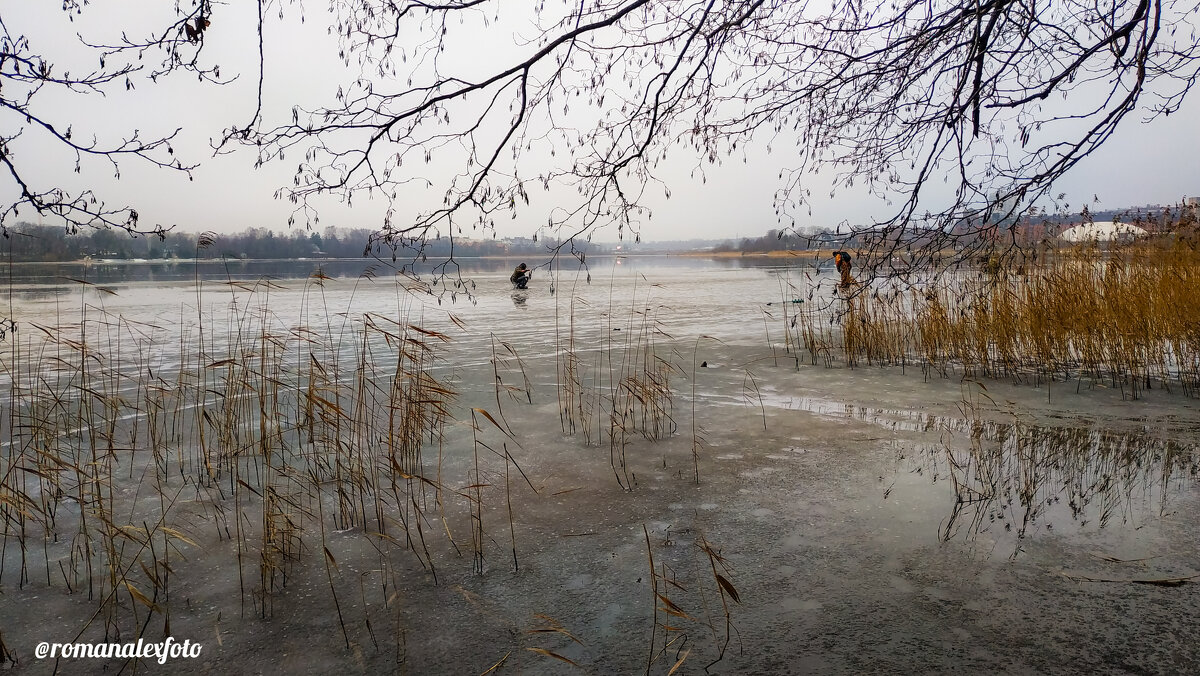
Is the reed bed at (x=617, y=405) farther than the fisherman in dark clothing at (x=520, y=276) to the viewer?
No

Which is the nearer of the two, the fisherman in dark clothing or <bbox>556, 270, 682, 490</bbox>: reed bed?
<bbox>556, 270, 682, 490</bbox>: reed bed

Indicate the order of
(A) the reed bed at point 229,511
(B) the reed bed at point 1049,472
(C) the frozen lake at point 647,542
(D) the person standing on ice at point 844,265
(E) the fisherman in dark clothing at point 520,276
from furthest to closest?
(E) the fisherman in dark clothing at point 520,276 → (D) the person standing on ice at point 844,265 → (B) the reed bed at point 1049,472 → (A) the reed bed at point 229,511 → (C) the frozen lake at point 647,542

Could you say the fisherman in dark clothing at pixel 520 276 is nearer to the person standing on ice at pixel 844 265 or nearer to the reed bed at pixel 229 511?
the person standing on ice at pixel 844 265

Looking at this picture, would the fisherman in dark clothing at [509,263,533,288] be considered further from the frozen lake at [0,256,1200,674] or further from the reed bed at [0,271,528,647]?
the reed bed at [0,271,528,647]

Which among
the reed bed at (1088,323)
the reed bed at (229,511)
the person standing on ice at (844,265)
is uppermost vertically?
the person standing on ice at (844,265)

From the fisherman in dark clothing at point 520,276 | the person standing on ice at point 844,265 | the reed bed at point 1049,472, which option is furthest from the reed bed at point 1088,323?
the fisherman in dark clothing at point 520,276

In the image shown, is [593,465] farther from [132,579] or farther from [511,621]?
[132,579]

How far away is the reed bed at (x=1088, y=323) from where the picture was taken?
7.06m

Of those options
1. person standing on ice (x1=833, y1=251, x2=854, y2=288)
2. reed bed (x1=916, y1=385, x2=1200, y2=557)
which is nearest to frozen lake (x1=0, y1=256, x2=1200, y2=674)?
reed bed (x1=916, y1=385, x2=1200, y2=557)

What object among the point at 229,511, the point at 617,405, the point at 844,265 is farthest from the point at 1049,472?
the point at 844,265

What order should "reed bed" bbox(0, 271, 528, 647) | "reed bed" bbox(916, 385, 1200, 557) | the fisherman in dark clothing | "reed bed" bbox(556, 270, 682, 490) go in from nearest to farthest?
"reed bed" bbox(0, 271, 528, 647)
"reed bed" bbox(916, 385, 1200, 557)
"reed bed" bbox(556, 270, 682, 490)
the fisherman in dark clothing

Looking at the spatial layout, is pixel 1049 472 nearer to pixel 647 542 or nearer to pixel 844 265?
pixel 647 542

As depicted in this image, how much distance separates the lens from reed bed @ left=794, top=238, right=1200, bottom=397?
706cm

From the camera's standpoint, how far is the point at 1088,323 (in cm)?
729
